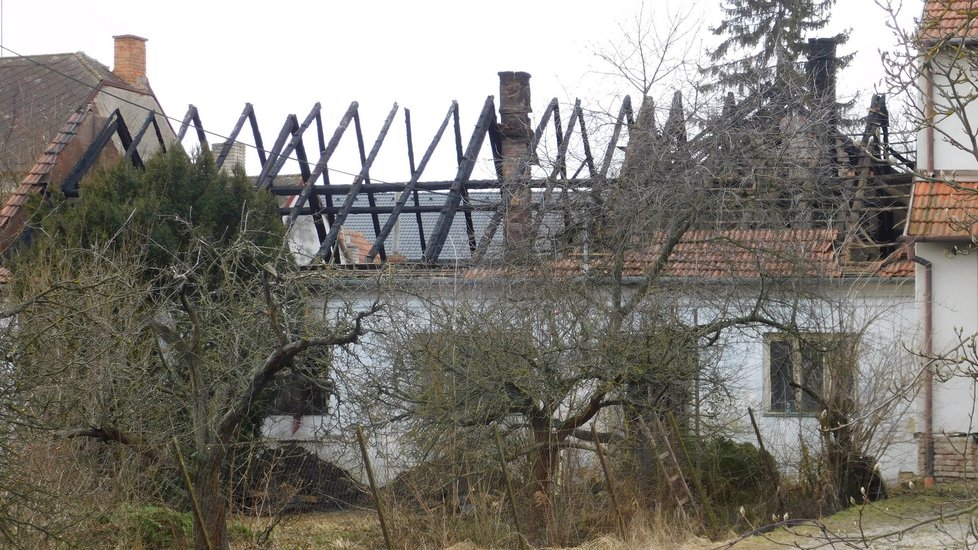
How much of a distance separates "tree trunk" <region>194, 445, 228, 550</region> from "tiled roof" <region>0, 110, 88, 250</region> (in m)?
9.43

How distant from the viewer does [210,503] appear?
9594 mm

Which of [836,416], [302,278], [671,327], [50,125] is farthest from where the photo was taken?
[50,125]

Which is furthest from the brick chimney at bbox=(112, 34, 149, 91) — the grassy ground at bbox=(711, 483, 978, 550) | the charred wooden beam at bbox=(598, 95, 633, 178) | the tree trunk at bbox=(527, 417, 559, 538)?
the grassy ground at bbox=(711, 483, 978, 550)

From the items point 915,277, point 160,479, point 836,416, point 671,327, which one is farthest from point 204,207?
point 915,277

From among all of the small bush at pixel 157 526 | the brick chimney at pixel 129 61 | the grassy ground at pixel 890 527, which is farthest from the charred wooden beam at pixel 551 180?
the brick chimney at pixel 129 61

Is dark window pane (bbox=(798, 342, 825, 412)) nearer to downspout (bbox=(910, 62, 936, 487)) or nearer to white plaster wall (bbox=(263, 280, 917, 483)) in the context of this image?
white plaster wall (bbox=(263, 280, 917, 483))

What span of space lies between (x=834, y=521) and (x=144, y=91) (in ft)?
56.2

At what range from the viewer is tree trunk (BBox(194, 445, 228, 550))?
371 inches

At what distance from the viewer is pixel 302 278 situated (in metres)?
9.80

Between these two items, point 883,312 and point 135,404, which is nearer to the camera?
point 135,404

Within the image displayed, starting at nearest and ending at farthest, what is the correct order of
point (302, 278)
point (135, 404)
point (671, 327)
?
point (302, 278) < point (135, 404) < point (671, 327)

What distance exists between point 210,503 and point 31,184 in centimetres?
1084

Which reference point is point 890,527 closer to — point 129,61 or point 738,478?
point 738,478

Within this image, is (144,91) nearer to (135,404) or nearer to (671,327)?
(135,404)
